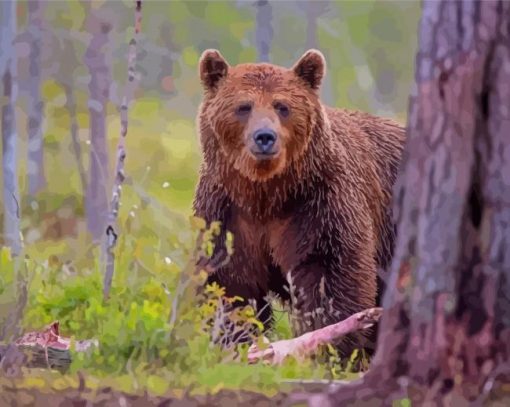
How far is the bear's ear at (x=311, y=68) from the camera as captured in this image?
769cm

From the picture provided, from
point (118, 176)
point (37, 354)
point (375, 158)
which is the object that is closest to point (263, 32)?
point (375, 158)

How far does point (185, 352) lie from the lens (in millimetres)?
5949

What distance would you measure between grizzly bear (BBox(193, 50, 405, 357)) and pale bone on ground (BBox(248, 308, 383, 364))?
1.39ft

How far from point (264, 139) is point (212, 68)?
0.71m

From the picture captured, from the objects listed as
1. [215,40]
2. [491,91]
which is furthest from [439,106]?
[215,40]

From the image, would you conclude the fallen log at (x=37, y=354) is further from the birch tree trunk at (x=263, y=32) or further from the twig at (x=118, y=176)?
the birch tree trunk at (x=263, y=32)

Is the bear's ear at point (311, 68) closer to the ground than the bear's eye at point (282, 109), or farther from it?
farther from it

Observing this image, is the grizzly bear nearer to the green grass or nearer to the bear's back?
the bear's back

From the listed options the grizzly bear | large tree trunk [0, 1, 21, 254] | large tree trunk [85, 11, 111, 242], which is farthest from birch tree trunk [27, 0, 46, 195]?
the grizzly bear

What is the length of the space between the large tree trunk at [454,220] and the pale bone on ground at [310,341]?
1.22 m

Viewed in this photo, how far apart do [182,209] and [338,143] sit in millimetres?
10159

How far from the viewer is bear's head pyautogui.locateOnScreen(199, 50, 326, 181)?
7.41 meters

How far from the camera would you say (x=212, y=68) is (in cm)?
775

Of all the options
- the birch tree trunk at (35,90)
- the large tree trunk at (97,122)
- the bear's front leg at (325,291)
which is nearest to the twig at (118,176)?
the bear's front leg at (325,291)
